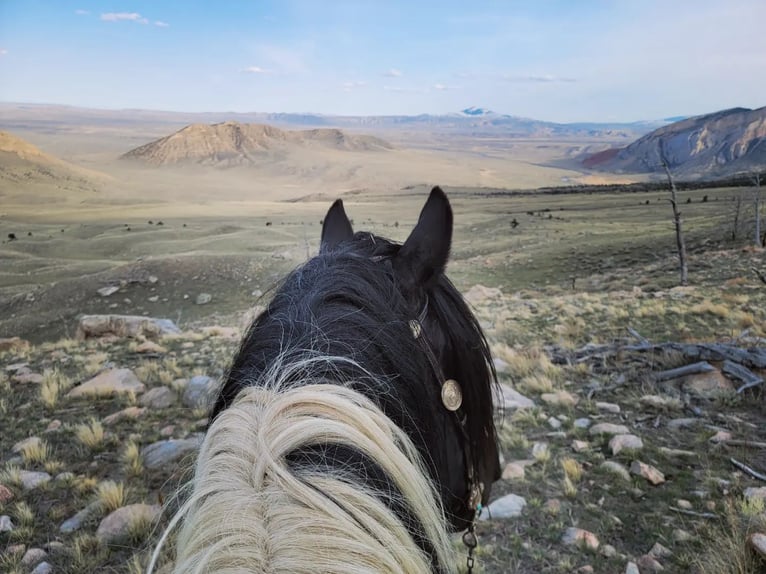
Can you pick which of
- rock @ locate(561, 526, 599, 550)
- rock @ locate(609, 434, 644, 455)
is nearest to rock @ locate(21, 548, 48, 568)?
rock @ locate(561, 526, 599, 550)

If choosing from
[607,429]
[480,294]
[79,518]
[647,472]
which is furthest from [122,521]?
[480,294]

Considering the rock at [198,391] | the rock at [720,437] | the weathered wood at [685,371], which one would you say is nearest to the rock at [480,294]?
the weathered wood at [685,371]

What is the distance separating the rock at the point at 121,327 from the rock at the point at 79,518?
6.78 m

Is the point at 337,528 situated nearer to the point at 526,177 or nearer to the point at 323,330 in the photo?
the point at 323,330

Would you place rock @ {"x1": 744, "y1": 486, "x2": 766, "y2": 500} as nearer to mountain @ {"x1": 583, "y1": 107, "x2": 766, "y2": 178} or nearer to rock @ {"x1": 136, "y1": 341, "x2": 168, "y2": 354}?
rock @ {"x1": 136, "y1": 341, "x2": 168, "y2": 354}

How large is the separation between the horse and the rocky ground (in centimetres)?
36

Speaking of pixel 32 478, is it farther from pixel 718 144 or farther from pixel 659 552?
pixel 718 144

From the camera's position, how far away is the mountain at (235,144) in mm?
88562

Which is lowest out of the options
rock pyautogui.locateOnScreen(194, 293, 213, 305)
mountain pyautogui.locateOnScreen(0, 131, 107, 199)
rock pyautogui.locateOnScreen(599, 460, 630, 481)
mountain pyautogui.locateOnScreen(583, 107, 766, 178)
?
rock pyautogui.locateOnScreen(194, 293, 213, 305)

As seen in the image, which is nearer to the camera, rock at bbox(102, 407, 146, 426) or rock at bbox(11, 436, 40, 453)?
rock at bbox(11, 436, 40, 453)

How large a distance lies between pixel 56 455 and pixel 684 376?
576 centimetres

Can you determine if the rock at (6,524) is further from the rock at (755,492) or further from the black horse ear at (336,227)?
the rock at (755,492)

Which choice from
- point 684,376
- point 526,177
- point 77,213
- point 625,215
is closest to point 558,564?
point 684,376

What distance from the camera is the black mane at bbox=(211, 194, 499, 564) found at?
38.0 inches
